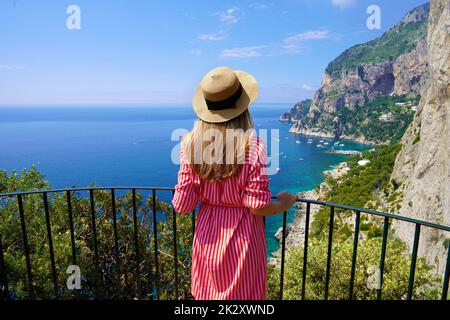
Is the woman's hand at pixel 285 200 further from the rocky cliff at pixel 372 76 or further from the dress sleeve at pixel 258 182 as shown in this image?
the rocky cliff at pixel 372 76

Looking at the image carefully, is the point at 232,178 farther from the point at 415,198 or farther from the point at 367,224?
the point at 367,224

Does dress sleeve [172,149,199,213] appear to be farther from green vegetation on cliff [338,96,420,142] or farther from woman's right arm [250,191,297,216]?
green vegetation on cliff [338,96,420,142]

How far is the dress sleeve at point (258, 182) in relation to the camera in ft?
5.85

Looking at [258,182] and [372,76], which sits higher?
[372,76]

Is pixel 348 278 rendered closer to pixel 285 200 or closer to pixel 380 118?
pixel 285 200

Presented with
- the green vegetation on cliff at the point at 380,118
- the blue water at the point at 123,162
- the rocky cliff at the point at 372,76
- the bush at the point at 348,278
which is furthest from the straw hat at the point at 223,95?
the rocky cliff at the point at 372,76

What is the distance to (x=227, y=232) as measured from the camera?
1984 millimetres

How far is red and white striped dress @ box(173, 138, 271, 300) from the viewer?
6.13ft

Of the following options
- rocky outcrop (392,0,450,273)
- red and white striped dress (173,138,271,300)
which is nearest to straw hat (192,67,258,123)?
red and white striped dress (173,138,271,300)

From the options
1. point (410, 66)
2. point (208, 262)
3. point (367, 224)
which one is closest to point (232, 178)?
point (208, 262)

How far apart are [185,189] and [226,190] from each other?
0.25 metres

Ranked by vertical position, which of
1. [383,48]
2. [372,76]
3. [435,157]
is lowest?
[435,157]

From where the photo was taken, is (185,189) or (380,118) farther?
(380,118)

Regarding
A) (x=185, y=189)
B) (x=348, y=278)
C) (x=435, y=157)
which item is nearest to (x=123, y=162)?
(x=435, y=157)
